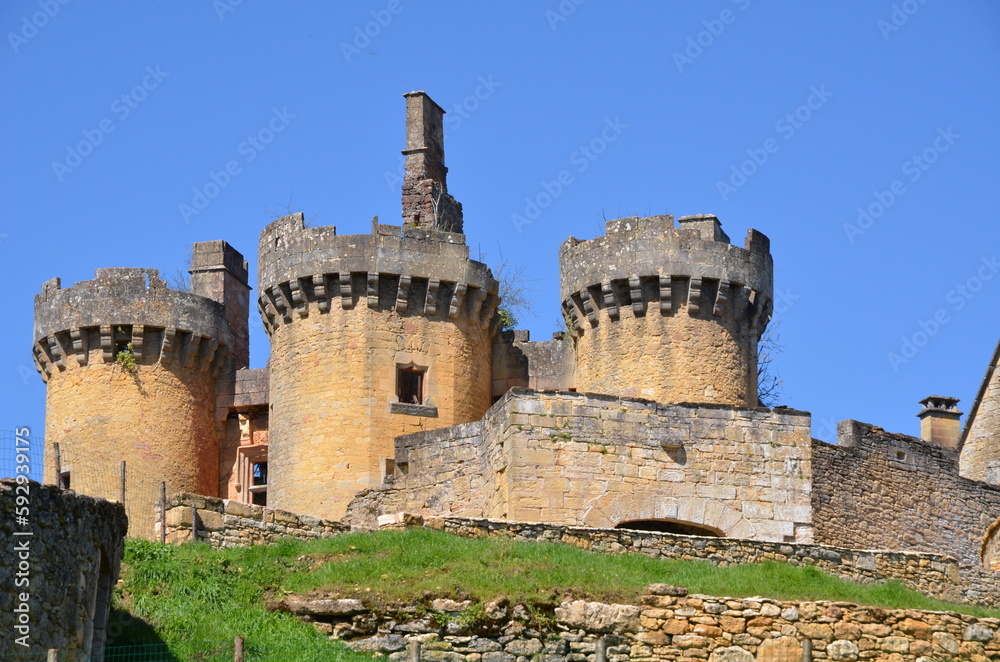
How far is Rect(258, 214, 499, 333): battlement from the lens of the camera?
3056 cm

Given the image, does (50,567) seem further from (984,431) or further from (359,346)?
(984,431)

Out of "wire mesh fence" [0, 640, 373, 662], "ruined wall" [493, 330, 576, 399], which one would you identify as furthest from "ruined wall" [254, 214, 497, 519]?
"wire mesh fence" [0, 640, 373, 662]

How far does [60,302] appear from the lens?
32625 mm

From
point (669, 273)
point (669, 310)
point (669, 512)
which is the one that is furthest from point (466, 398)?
point (669, 512)

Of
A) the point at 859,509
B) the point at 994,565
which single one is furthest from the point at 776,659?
the point at 994,565

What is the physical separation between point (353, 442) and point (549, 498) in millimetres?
5305

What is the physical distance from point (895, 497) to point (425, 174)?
34.5 feet

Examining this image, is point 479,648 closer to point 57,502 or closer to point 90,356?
point 57,502

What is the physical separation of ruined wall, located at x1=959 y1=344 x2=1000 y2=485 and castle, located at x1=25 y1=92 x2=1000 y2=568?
0.16 ft

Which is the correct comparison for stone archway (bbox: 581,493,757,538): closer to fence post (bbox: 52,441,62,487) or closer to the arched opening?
the arched opening

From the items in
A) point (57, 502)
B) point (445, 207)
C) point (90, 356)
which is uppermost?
point (445, 207)

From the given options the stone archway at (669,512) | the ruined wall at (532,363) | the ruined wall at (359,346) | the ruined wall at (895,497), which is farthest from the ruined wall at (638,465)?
the ruined wall at (532,363)

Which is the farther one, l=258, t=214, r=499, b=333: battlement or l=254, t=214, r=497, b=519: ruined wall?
l=258, t=214, r=499, b=333: battlement

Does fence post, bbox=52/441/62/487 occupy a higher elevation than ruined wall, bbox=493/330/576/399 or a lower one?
lower
